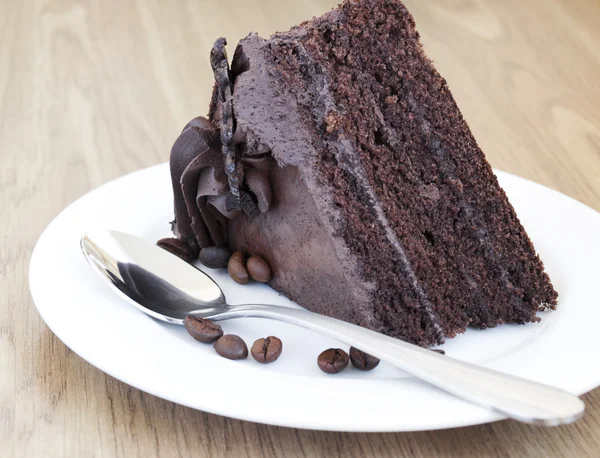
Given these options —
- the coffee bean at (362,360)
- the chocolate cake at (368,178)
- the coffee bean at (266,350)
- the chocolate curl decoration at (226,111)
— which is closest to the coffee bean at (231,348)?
the coffee bean at (266,350)

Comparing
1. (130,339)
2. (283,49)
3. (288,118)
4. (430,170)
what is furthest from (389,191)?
(130,339)

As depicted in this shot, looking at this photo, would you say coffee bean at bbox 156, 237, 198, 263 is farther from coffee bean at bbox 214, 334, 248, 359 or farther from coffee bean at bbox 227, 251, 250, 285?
coffee bean at bbox 214, 334, 248, 359

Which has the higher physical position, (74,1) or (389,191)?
(389,191)

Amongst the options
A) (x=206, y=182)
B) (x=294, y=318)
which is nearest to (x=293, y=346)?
(x=294, y=318)

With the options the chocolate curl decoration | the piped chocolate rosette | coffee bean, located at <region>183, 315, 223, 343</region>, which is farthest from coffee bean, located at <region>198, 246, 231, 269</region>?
coffee bean, located at <region>183, 315, 223, 343</region>

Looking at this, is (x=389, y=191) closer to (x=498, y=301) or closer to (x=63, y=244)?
(x=498, y=301)
